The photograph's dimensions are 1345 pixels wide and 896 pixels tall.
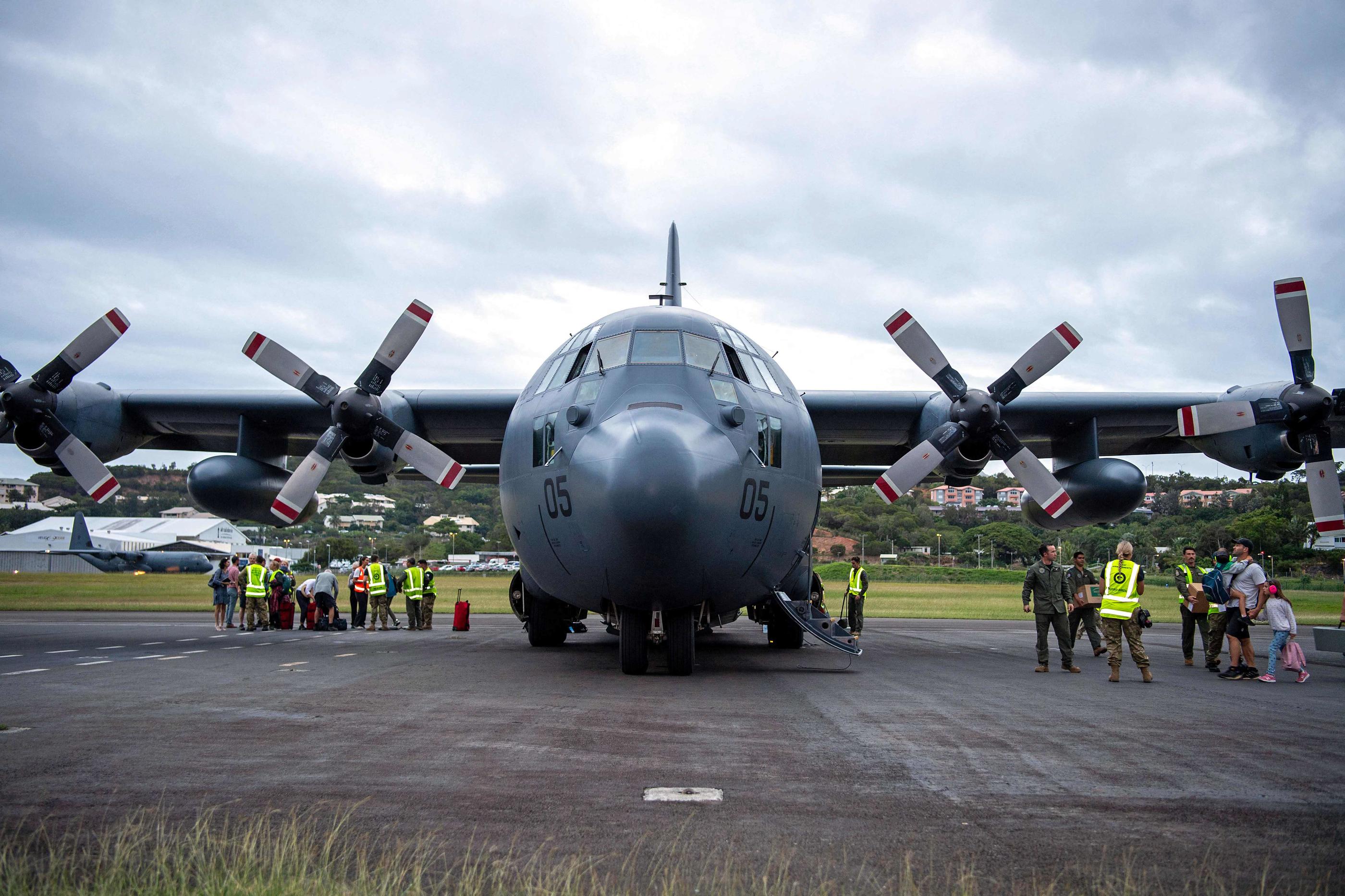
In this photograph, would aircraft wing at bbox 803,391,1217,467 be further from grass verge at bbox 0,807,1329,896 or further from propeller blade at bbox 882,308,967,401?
grass verge at bbox 0,807,1329,896

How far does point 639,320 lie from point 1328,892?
29.5 feet

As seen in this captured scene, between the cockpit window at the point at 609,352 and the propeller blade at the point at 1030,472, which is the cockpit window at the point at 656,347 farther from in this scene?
the propeller blade at the point at 1030,472

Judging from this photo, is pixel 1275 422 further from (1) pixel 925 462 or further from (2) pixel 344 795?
→ (2) pixel 344 795

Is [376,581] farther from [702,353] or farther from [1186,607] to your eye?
[1186,607]

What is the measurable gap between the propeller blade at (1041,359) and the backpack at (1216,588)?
3.94 m

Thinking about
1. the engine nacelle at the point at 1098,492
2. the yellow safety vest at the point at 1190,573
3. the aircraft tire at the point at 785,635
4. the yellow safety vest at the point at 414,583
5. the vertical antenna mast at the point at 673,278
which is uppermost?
the vertical antenna mast at the point at 673,278

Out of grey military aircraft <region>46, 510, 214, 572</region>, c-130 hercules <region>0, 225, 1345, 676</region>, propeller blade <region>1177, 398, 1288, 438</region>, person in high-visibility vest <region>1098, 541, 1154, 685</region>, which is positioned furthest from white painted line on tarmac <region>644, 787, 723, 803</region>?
grey military aircraft <region>46, 510, 214, 572</region>

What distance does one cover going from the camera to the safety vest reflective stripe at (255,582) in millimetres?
21312

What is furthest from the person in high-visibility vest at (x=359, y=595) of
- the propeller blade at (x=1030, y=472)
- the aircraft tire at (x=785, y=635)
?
the propeller blade at (x=1030, y=472)

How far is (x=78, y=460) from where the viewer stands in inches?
585

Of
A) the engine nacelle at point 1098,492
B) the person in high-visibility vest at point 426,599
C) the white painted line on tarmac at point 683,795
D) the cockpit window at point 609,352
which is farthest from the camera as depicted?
the person in high-visibility vest at point 426,599

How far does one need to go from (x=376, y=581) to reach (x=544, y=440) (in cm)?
1331

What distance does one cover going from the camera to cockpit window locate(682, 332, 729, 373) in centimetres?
1071

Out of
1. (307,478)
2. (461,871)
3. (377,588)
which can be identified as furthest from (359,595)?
(461,871)
